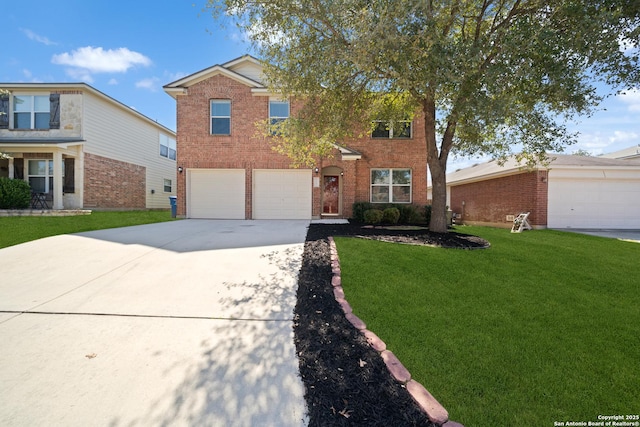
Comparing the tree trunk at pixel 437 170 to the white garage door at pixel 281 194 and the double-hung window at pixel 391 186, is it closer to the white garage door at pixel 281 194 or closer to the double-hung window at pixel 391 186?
the double-hung window at pixel 391 186

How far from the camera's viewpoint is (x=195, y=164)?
13.7 m

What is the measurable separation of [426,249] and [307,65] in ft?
17.6

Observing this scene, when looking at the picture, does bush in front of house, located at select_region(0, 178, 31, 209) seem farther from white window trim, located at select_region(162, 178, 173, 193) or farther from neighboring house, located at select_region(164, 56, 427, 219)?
white window trim, located at select_region(162, 178, 173, 193)

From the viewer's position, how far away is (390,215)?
41.0 ft

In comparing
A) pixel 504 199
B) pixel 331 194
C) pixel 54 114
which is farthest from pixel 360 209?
pixel 54 114

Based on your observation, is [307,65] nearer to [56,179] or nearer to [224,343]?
[224,343]

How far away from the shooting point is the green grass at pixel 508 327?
214 centimetres

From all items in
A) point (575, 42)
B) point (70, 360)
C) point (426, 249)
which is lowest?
point (70, 360)

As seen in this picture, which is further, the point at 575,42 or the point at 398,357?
the point at 575,42

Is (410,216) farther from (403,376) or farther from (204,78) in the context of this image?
(204,78)

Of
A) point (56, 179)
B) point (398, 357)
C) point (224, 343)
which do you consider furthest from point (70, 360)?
point (56, 179)

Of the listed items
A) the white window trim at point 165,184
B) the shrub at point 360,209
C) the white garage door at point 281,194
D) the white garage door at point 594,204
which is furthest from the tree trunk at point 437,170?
the white window trim at point 165,184

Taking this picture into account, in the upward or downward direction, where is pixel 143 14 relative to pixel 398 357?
upward

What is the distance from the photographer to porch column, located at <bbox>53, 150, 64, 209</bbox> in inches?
548
